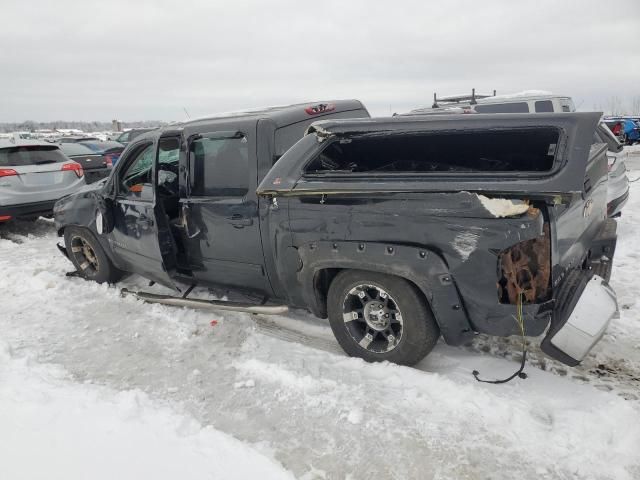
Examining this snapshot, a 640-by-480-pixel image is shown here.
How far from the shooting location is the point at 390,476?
7.72 ft

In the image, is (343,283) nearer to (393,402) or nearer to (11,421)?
(393,402)

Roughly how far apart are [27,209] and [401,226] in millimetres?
7419

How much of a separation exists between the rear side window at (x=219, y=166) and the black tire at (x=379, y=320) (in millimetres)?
1249

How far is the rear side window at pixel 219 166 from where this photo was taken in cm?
381

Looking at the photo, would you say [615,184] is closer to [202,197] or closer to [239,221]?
[239,221]

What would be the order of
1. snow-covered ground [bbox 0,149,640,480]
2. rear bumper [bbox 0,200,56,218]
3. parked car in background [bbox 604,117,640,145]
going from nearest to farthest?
1. snow-covered ground [bbox 0,149,640,480]
2. rear bumper [bbox 0,200,56,218]
3. parked car in background [bbox 604,117,640,145]

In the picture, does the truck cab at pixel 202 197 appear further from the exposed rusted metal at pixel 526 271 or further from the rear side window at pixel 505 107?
the rear side window at pixel 505 107

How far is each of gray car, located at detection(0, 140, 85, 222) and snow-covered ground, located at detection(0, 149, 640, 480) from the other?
4.31 meters

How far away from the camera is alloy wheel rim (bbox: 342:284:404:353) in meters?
3.16

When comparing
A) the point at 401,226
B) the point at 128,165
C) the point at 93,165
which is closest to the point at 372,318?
the point at 401,226

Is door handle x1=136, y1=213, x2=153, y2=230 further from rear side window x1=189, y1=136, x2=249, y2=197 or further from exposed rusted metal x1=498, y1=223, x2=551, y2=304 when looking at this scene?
exposed rusted metal x1=498, y1=223, x2=551, y2=304

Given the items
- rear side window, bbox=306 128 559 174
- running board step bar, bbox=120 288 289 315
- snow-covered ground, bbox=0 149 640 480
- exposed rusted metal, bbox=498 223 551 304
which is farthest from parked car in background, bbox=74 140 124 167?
exposed rusted metal, bbox=498 223 551 304

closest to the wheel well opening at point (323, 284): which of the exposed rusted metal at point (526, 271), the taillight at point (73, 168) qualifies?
the exposed rusted metal at point (526, 271)

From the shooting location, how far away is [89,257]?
219 inches
